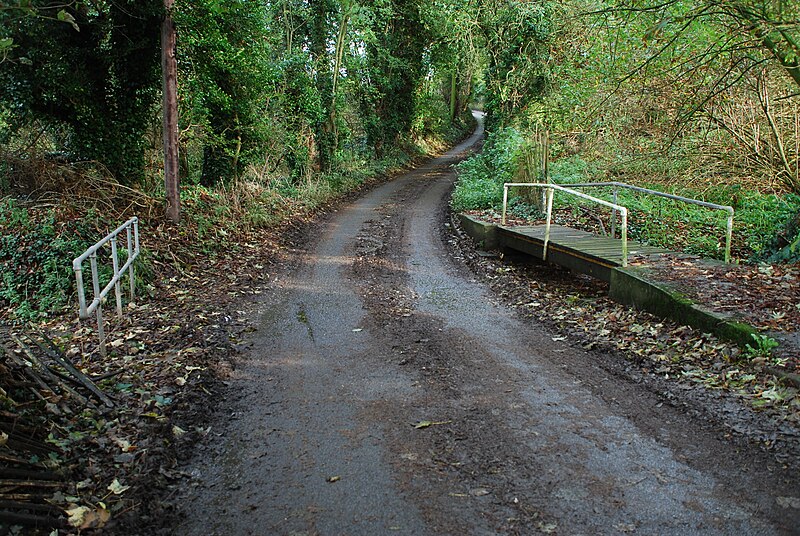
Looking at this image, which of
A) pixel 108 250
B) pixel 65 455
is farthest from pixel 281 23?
pixel 65 455

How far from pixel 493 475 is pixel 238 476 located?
171cm

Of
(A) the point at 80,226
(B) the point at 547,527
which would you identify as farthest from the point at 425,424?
(A) the point at 80,226

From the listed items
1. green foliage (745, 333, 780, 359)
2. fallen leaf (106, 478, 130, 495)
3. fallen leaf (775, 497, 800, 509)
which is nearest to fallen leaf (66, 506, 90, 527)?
fallen leaf (106, 478, 130, 495)

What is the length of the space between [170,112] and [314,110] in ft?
28.2


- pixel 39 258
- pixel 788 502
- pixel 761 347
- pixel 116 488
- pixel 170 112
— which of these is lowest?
pixel 116 488

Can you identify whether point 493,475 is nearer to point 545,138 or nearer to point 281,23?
point 545,138

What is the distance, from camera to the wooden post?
448 inches

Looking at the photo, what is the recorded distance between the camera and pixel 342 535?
3420mm

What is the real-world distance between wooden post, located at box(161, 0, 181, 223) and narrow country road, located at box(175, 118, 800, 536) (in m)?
5.57

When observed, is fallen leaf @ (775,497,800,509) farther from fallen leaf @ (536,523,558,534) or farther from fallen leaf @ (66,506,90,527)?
fallen leaf @ (66,506,90,527)

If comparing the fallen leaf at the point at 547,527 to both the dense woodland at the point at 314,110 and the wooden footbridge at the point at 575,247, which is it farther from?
the wooden footbridge at the point at 575,247

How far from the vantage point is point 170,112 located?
37.9 ft

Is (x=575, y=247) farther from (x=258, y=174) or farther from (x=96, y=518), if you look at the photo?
(x=258, y=174)

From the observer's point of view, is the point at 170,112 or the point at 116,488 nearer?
the point at 116,488
